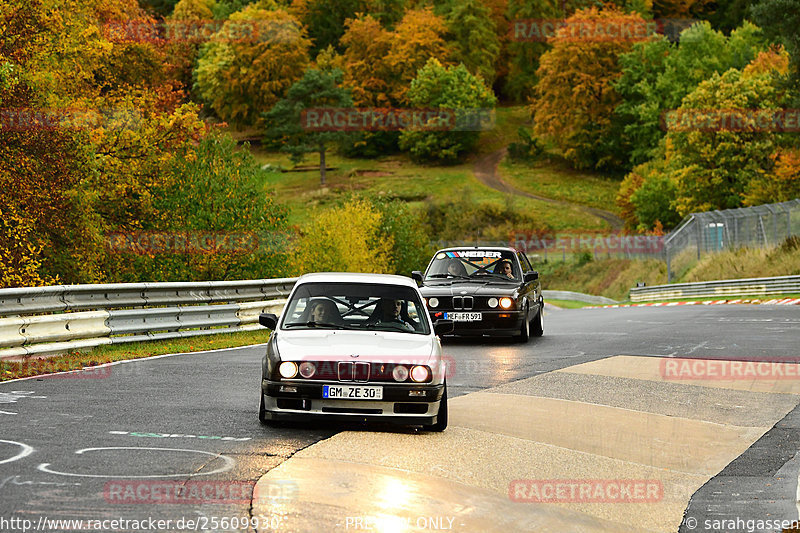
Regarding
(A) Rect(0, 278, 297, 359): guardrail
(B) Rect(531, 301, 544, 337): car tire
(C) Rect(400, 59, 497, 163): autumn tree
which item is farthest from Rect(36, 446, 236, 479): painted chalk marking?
(C) Rect(400, 59, 497, 163): autumn tree

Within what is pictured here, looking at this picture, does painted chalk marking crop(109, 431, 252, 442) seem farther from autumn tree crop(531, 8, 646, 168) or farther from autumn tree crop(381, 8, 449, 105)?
autumn tree crop(381, 8, 449, 105)

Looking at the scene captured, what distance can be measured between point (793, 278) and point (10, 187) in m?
27.4

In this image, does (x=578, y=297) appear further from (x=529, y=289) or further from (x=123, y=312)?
(x=123, y=312)

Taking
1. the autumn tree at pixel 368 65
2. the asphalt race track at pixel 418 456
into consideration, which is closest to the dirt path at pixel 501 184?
the autumn tree at pixel 368 65

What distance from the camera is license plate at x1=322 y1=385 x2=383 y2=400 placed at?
9273 mm

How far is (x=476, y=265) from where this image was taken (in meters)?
19.9

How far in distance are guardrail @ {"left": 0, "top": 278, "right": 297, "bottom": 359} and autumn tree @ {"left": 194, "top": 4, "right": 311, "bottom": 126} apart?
113070mm

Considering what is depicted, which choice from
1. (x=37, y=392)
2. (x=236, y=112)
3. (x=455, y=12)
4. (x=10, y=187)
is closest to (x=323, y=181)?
(x=236, y=112)

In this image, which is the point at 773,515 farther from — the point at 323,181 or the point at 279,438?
the point at 323,181

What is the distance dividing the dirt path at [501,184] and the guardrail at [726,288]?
41.9m

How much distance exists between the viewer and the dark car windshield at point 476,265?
1967 centimetres

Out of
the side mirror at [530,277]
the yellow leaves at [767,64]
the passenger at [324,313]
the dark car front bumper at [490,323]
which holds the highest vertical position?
the yellow leaves at [767,64]

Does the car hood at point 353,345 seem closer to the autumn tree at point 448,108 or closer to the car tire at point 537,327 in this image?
the car tire at point 537,327

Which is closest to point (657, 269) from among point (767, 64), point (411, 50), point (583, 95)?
point (767, 64)
